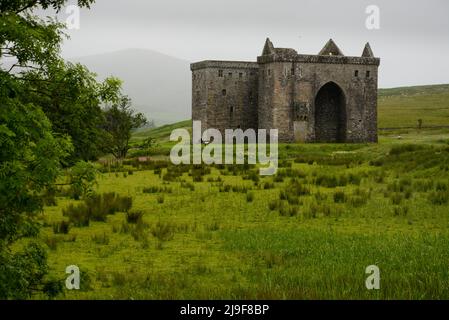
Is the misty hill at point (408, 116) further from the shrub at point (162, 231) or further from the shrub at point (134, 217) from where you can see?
the shrub at point (162, 231)

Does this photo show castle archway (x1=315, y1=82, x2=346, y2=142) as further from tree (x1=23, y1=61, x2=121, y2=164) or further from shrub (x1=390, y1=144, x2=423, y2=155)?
tree (x1=23, y1=61, x2=121, y2=164)

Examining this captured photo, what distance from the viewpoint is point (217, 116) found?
2302 inches

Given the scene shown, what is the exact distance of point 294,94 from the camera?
2162 inches

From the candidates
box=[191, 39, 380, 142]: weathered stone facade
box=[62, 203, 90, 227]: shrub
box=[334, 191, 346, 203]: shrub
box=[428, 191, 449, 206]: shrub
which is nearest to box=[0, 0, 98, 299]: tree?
box=[62, 203, 90, 227]: shrub

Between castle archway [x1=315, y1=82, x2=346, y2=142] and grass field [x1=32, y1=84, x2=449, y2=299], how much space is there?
34.7 metres

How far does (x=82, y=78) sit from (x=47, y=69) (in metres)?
0.65

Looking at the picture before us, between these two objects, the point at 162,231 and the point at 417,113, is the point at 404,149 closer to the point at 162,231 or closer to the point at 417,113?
the point at 162,231

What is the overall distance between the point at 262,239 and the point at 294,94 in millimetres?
43333

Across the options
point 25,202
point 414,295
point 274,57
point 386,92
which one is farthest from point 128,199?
point 386,92

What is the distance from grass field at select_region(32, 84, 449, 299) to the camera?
28.9 ft

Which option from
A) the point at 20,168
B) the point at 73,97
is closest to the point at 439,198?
the point at 73,97

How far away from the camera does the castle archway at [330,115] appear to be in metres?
58.7
